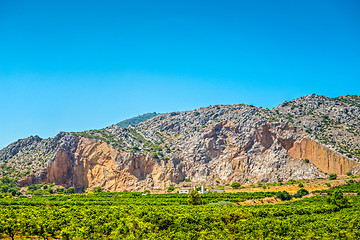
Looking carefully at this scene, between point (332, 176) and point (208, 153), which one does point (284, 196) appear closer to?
point (332, 176)

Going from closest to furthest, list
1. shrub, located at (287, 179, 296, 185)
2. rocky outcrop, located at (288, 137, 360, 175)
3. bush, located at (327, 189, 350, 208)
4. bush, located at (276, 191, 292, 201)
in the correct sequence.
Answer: bush, located at (327, 189, 350, 208) < bush, located at (276, 191, 292, 201) < shrub, located at (287, 179, 296, 185) < rocky outcrop, located at (288, 137, 360, 175)

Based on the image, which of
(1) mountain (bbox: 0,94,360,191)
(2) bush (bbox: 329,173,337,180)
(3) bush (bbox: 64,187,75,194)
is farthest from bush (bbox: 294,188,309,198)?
(3) bush (bbox: 64,187,75,194)

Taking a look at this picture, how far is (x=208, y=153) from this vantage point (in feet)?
358

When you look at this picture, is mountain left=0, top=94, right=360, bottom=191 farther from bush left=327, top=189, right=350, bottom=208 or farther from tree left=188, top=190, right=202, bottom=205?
bush left=327, top=189, right=350, bottom=208

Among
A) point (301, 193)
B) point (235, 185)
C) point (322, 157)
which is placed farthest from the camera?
point (322, 157)

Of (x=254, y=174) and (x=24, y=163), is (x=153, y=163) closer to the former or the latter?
(x=254, y=174)

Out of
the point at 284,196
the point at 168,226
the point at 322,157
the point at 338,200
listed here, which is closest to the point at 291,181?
the point at 322,157

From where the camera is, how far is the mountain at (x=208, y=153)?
98.3 metres

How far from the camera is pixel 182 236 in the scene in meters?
31.4

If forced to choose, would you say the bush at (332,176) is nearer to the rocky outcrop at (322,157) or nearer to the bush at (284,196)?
the rocky outcrop at (322,157)

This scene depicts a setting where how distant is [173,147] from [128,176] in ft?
75.2

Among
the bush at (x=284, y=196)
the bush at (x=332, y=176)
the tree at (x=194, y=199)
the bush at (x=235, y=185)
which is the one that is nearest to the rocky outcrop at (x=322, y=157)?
the bush at (x=332, y=176)

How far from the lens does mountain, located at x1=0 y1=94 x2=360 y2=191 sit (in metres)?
98.3

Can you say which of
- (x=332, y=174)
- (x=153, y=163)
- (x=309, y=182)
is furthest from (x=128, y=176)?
(x=332, y=174)
